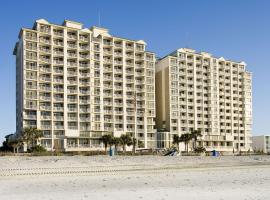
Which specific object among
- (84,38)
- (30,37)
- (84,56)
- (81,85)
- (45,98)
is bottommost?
(45,98)

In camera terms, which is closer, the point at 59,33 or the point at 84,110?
the point at 59,33

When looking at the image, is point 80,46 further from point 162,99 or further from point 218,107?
point 218,107

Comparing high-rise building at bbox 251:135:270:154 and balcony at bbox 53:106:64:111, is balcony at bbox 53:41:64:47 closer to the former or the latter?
balcony at bbox 53:106:64:111

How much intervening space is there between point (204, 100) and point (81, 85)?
156 feet

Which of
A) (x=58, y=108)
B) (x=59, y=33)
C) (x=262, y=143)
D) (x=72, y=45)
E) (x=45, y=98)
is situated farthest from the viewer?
(x=262, y=143)

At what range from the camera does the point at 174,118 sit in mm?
125375

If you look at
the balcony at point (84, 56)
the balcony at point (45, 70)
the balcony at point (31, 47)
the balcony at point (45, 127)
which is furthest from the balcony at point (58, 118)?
the balcony at point (31, 47)

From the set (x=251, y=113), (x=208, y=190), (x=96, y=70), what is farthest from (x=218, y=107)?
(x=208, y=190)

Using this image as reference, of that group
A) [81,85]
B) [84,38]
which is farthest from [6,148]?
[84,38]

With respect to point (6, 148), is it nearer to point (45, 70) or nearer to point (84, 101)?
point (45, 70)

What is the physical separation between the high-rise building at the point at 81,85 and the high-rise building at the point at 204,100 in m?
7.83

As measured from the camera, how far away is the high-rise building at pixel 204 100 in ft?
418

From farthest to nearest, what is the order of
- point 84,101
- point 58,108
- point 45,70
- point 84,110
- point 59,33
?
1. point 84,101
2. point 84,110
3. point 59,33
4. point 58,108
5. point 45,70

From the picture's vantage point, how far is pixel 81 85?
365 ft
